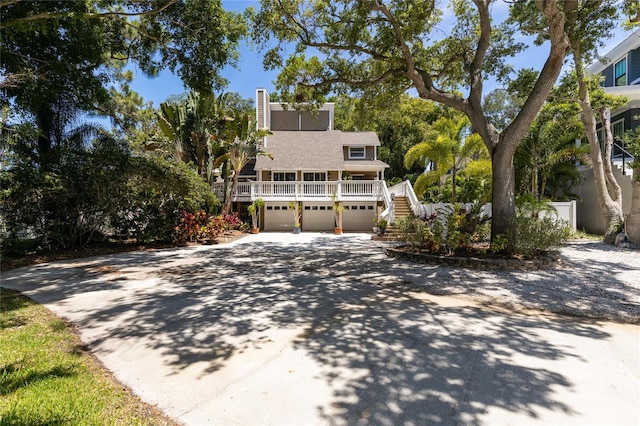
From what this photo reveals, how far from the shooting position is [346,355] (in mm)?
3592

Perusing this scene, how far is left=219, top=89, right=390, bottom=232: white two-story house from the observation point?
2062 cm

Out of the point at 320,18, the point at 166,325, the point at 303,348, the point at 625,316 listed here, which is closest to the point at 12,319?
the point at 166,325

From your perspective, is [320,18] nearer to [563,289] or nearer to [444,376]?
[563,289]

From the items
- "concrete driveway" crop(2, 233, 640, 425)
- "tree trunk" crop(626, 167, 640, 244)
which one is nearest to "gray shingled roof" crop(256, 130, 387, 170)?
"tree trunk" crop(626, 167, 640, 244)

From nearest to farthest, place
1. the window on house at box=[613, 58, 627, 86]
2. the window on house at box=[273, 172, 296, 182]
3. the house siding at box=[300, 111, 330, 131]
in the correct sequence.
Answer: the window on house at box=[613, 58, 627, 86]
the window on house at box=[273, 172, 296, 182]
the house siding at box=[300, 111, 330, 131]

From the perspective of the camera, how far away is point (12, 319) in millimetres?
4703

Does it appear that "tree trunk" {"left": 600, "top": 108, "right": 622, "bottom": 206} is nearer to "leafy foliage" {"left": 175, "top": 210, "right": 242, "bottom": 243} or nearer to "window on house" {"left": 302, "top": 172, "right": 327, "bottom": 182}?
"window on house" {"left": 302, "top": 172, "right": 327, "bottom": 182}

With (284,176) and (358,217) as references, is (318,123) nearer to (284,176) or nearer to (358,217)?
(284,176)

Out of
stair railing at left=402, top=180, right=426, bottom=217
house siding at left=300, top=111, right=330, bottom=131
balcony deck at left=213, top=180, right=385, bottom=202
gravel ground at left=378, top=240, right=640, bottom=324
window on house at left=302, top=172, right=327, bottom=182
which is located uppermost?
house siding at left=300, top=111, right=330, bottom=131

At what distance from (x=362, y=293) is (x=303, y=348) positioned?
105 inches

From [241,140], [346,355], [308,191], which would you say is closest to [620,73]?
[308,191]

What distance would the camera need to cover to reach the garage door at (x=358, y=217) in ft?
70.5

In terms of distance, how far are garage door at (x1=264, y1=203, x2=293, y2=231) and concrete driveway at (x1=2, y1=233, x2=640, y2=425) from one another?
1484 cm

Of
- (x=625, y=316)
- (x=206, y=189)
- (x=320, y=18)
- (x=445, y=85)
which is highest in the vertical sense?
(x=320, y=18)
